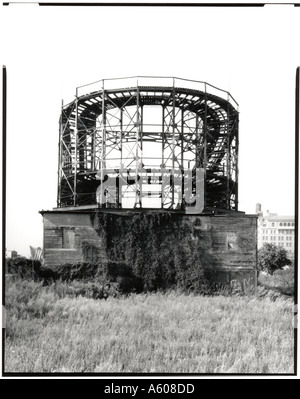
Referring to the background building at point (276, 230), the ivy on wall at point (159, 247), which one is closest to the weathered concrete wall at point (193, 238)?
the ivy on wall at point (159, 247)

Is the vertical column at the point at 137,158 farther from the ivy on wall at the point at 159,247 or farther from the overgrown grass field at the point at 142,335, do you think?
the overgrown grass field at the point at 142,335

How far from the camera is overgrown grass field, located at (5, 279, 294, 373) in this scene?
813 centimetres

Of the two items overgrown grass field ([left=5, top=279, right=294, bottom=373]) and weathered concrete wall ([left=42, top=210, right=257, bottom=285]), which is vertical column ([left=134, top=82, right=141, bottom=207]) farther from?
overgrown grass field ([left=5, top=279, right=294, bottom=373])

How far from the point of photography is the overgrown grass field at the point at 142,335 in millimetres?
8133

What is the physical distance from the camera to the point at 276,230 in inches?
501

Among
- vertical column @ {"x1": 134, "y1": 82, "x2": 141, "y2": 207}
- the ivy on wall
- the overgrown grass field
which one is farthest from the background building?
vertical column @ {"x1": 134, "y1": 82, "x2": 141, "y2": 207}

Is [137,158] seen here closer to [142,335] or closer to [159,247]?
[159,247]

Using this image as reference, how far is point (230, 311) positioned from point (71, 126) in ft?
44.9

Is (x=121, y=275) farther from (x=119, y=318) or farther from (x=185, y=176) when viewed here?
(x=185, y=176)

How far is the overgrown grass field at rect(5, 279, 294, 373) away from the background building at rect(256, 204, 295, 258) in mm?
1854

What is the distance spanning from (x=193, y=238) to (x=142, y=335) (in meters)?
7.21

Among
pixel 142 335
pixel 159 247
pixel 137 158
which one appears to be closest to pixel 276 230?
pixel 159 247

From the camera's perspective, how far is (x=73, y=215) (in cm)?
1608

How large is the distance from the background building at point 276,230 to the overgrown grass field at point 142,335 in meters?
1.85
